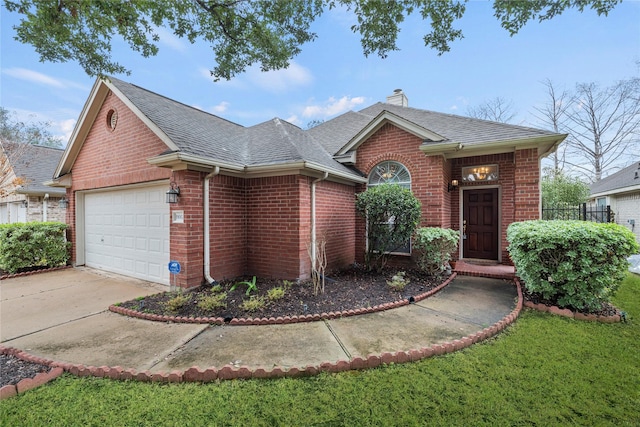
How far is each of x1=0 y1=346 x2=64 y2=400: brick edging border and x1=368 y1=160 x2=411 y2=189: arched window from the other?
7.82 metres

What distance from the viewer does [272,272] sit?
6.77m

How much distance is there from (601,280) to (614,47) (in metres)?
5.74

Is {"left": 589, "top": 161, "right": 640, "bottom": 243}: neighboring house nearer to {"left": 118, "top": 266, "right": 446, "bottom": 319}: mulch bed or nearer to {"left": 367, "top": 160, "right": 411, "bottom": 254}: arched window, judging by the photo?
{"left": 367, "top": 160, "right": 411, "bottom": 254}: arched window

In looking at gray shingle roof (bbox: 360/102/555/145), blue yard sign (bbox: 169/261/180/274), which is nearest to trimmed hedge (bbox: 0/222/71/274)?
blue yard sign (bbox: 169/261/180/274)

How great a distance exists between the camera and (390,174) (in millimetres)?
8414

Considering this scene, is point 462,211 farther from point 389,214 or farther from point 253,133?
point 253,133

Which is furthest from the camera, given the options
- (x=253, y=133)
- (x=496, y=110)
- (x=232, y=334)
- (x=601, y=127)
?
(x=496, y=110)

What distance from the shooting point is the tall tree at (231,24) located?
4074mm

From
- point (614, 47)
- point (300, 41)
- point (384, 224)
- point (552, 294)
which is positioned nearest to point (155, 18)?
point (300, 41)

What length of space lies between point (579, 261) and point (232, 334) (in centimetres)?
583

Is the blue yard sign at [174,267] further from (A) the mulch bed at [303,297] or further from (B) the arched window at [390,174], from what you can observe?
(B) the arched window at [390,174]

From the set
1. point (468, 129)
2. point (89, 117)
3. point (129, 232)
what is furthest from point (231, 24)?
point (468, 129)

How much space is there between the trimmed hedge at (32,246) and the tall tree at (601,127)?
105 ft

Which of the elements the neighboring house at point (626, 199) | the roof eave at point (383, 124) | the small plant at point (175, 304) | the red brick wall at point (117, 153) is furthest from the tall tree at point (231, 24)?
the neighboring house at point (626, 199)
